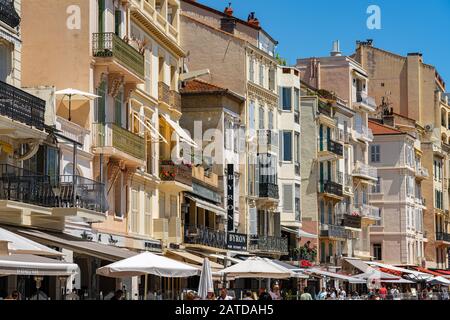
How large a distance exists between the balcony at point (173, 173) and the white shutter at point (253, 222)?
13622 millimetres

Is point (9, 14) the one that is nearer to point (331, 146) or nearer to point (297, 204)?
point (297, 204)

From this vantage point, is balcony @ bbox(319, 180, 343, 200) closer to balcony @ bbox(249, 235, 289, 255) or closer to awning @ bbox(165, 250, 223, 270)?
balcony @ bbox(249, 235, 289, 255)

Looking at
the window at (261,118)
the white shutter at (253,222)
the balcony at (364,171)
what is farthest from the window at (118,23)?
the balcony at (364,171)

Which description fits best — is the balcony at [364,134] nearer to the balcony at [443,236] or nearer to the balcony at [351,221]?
the balcony at [351,221]

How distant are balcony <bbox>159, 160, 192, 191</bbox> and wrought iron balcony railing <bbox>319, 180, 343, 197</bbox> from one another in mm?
27884

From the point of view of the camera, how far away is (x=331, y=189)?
79.8 metres

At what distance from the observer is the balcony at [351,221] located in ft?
276

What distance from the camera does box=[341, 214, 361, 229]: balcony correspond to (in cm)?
8406

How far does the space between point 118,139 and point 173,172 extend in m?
8.83

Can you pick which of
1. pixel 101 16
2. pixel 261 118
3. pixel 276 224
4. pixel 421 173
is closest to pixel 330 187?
pixel 276 224

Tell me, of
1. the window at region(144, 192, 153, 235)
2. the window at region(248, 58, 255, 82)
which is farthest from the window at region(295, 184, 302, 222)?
the window at region(144, 192, 153, 235)

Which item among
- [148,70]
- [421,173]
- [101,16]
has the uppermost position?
[101,16]

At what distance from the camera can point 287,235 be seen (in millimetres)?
73188
